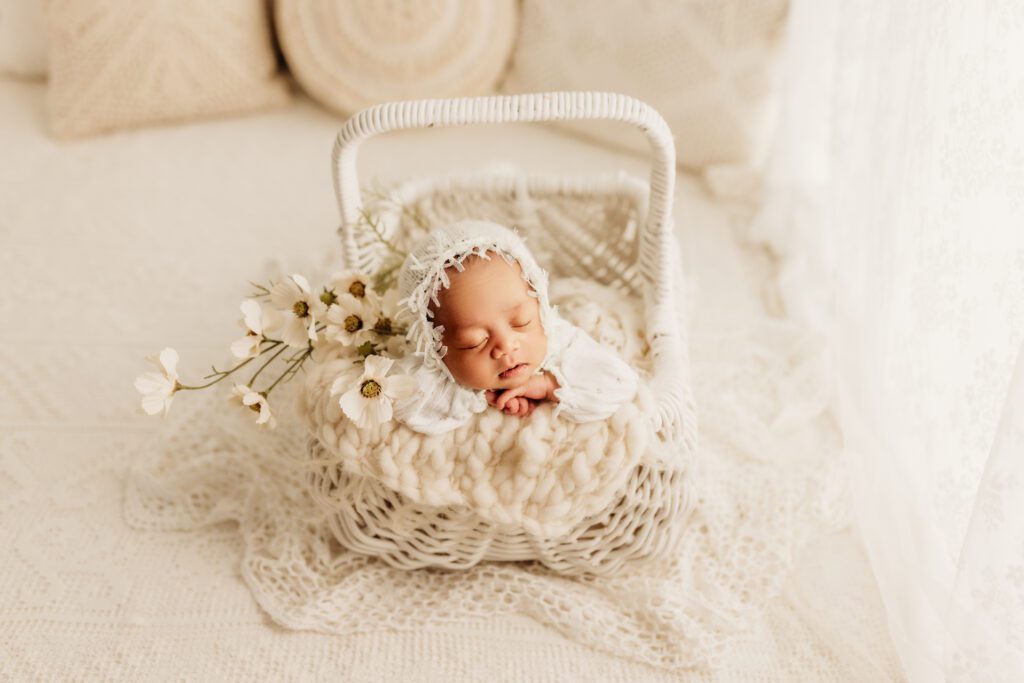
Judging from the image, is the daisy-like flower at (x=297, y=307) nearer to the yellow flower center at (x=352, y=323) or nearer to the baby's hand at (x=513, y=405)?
the yellow flower center at (x=352, y=323)

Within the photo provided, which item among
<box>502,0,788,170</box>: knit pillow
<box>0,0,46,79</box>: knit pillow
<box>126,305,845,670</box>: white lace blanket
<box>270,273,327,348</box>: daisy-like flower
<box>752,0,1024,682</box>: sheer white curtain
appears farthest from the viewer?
<box>0,0,46,79</box>: knit pillow

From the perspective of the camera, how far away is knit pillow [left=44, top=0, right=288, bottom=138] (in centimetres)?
160

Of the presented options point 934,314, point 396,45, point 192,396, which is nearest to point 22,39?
point 396,45

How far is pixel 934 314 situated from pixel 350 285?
0.67 metres

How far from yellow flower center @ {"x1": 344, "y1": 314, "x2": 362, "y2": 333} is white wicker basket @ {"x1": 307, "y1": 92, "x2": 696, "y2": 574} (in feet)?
0.45

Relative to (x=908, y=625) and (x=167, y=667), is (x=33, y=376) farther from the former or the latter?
(x=908, y=625)

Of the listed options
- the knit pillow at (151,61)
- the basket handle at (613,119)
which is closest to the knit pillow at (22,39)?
the knit pillow at (151,61)

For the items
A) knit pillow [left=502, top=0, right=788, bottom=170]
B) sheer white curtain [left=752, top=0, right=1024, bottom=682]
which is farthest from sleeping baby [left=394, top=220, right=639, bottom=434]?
knit pillow [left=502, top=0, right=788, bottom=170]

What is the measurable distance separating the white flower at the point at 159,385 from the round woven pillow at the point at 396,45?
3.10 ft

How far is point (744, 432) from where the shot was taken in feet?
4.17

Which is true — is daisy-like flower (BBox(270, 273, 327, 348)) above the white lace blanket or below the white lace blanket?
above

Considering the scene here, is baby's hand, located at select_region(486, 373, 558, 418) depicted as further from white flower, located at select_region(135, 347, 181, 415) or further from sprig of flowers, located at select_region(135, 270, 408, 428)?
white flower, located at select_region(135, 347, 181, 415)

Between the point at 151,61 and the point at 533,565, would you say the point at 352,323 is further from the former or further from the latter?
the point at 151,61

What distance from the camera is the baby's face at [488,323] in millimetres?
859
